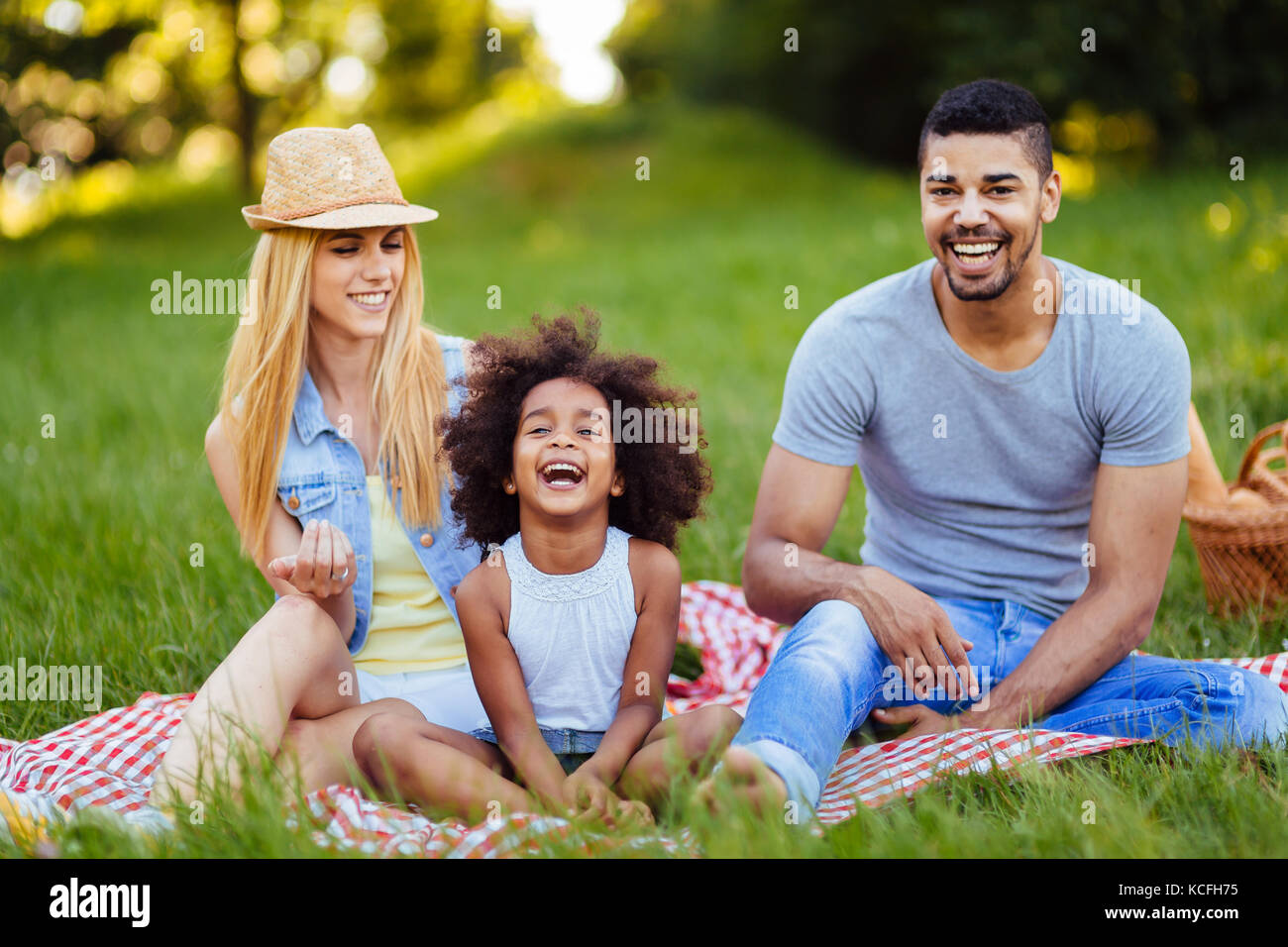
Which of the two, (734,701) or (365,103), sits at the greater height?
(365,103)

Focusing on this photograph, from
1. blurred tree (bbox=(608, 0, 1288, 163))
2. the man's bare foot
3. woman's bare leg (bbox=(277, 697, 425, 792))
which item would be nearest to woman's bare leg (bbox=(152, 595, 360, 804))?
woman's bare leg (bbox=(277, 697, 425, 792))

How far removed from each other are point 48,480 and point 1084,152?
575 inches

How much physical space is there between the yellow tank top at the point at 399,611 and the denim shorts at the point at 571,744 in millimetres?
364

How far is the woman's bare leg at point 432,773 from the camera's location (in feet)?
8.45

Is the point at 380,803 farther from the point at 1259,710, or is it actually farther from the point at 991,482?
the point at 1259,710

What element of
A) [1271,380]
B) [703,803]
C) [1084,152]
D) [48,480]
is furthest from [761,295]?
[1084,152]

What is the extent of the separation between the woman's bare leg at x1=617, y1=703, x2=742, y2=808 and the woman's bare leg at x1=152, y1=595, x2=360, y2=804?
2.50ft

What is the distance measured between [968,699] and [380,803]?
1.50 metres

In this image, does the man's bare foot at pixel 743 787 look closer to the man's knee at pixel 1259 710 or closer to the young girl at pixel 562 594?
the young girl at pixel 562 594

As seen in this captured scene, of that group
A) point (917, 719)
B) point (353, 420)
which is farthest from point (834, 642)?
point (353, 420)

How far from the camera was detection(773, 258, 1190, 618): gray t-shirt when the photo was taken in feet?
10.1

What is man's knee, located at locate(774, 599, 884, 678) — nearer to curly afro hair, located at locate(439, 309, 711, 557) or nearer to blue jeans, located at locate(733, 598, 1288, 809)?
blue jeans, located at locate(733, 598, 1288, 809)
